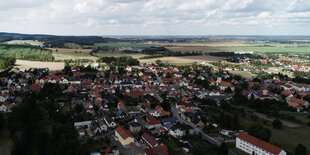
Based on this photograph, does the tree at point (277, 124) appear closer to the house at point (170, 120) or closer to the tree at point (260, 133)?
the tree at point (260, 133)

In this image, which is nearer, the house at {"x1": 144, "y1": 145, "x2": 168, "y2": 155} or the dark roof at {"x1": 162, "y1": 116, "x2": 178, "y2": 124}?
the house at {"x1": 144, "y1": 145, "x2": 168, "y2": 155}

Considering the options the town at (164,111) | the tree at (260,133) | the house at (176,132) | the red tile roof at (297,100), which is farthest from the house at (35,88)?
the red tile roof at (297,100)

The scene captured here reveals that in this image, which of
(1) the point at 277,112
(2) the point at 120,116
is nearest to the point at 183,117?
(2) the point at 120,116

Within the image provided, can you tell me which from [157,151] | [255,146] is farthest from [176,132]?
[255,146]

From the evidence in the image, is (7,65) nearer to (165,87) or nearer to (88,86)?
(88,86)

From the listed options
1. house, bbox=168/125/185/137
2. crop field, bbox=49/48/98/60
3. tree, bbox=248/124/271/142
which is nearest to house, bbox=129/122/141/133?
house, bbox=168/125/185/137

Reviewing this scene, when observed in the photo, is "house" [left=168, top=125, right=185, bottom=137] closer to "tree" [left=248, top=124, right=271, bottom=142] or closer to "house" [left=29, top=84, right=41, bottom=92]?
"tree" [left=248, top=124, right=271, bottom=142]

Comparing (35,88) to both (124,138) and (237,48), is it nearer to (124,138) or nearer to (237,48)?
(124,138)
